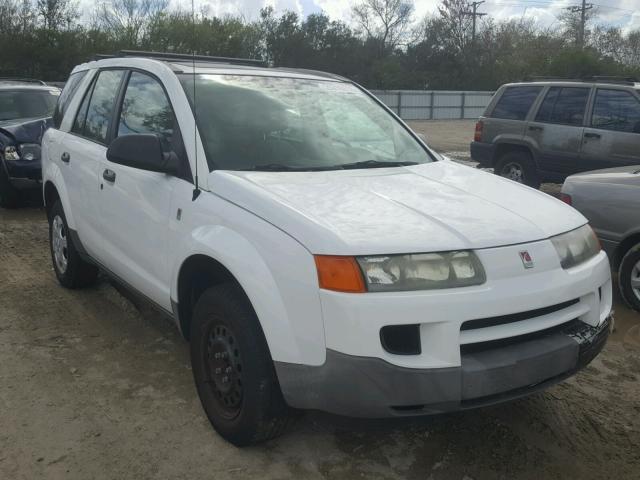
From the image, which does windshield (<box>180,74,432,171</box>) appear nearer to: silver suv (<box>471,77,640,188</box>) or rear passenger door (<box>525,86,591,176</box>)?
silver suv (<box>471,77,640,188</box>)

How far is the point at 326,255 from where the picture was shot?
244 cm

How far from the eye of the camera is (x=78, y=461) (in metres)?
2.92

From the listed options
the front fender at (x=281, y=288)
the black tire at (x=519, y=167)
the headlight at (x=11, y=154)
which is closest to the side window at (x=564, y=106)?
the black tire at (x=519, y=167)

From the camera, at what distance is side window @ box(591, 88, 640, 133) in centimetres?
834

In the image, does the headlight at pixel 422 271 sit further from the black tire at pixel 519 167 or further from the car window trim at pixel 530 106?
the car window trim at pixel 530 106

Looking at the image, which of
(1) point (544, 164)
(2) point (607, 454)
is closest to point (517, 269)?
(2) point (607, 454)

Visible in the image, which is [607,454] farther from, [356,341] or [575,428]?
[356,341]

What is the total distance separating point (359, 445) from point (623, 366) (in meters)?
2.02

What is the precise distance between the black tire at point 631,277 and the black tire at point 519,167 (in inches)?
186

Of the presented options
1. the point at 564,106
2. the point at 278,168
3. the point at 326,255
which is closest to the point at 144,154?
the point at 278,168

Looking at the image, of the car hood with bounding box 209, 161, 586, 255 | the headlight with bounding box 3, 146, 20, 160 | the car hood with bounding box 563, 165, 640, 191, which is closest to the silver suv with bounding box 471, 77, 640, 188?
the car hood with bounding box 563, 165, 640, 191

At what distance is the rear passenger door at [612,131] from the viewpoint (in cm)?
829

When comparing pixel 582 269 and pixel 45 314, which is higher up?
pixel 582 269

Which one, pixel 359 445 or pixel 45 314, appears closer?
pixel 359 445
